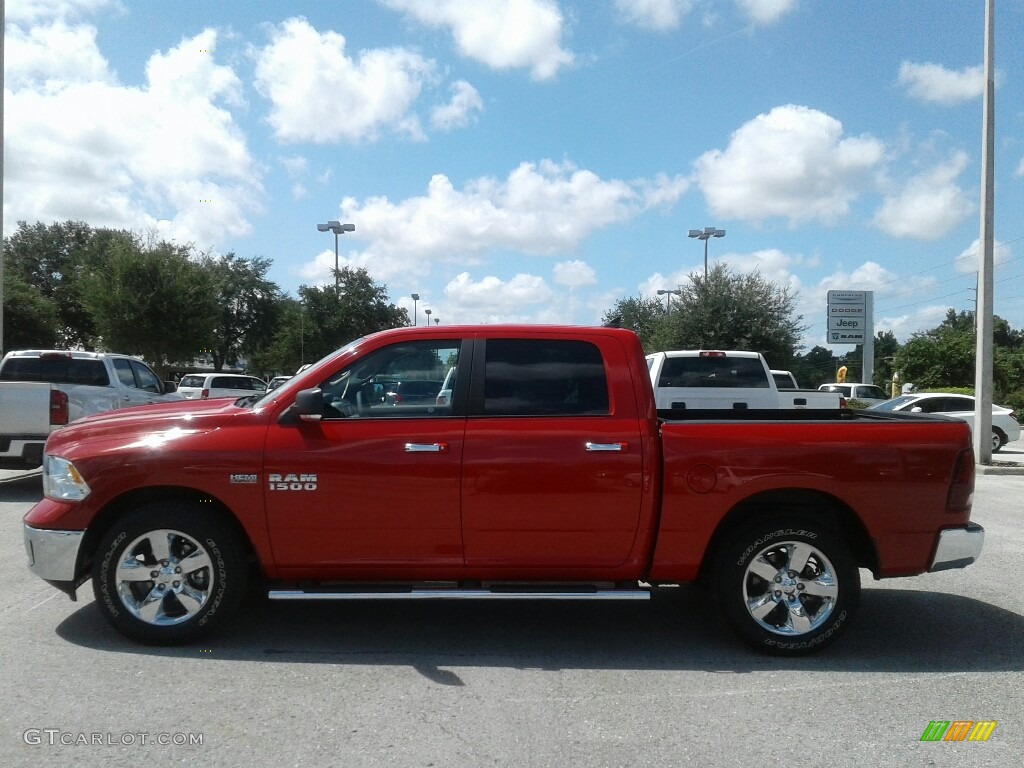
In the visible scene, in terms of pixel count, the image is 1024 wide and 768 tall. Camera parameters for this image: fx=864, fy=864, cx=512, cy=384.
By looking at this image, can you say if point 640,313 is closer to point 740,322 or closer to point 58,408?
point 740,322

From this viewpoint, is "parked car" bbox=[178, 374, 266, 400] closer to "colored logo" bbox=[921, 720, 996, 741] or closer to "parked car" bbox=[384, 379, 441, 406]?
"parked car" bbox=[384, 379, 441, 406]

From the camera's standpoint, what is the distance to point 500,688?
4.52m

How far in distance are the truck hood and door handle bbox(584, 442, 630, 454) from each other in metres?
2.00

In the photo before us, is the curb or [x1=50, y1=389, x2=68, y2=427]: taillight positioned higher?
[x1=50, y1=389, x2=68, y2=427]: taillight

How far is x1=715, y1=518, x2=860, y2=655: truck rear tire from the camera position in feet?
16.6

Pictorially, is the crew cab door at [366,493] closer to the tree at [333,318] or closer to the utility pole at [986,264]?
the utility pole at [986,264]

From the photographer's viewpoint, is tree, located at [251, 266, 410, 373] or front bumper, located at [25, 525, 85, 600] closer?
front bumper, located at [25, 525, 85, 600]

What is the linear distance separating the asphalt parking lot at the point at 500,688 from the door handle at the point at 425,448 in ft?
3.91

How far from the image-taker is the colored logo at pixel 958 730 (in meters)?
4.01

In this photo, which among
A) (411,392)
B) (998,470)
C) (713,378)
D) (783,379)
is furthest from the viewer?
(783,379)

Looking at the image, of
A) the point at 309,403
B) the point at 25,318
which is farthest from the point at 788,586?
the point at 25,318

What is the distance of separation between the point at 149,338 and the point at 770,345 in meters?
23.1

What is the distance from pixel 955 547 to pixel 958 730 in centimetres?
132

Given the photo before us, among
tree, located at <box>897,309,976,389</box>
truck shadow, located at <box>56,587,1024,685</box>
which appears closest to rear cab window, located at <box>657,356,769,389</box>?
truck shadow, located at <box>56,587,1024,685</box>
